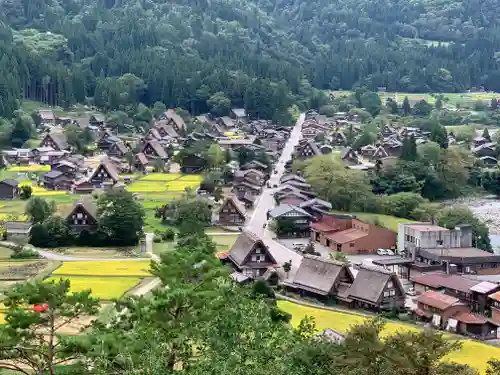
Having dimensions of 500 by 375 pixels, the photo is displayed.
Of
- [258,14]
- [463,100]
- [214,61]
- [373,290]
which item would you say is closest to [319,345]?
[373,290]

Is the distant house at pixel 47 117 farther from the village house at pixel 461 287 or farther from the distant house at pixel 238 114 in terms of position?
the village house at pixel 461 287

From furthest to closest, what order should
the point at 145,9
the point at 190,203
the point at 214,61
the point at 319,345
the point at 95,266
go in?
the point at 145,9 < the point at 214,61 < the point at 190,203 < the point at 95,266 < the point at 319,345

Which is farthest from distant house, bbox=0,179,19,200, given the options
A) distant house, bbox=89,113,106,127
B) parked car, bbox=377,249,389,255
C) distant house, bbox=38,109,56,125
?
distant house, bbox=89,113,106,127

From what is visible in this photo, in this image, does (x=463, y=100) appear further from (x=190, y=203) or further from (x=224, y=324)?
(x=224, y=324)

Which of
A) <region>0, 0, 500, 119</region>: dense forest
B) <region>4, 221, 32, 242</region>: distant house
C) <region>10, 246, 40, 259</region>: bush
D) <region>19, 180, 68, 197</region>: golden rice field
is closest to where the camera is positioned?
<region>10, 246, 40, 259</region>: bush

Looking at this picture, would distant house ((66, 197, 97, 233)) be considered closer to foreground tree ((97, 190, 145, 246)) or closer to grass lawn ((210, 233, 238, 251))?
foreground tree ((97, 190, 145, 246))

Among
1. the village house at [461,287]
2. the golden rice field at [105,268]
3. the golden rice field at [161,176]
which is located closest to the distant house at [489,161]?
the golden rice field at [161,176]

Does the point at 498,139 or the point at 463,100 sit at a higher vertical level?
the point at 498,139
